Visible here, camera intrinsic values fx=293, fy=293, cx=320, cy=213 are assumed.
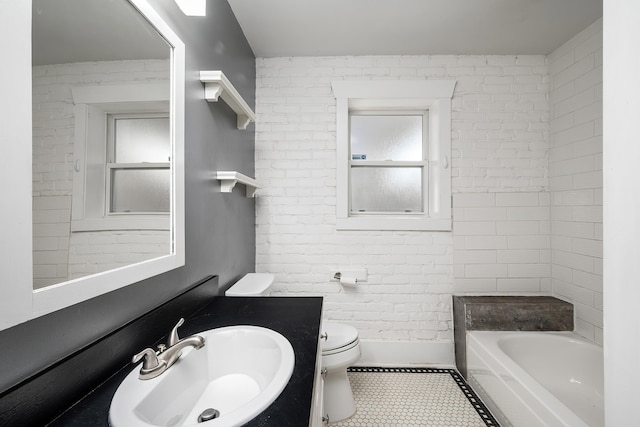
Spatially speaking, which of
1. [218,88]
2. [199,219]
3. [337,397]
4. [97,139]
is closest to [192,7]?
[218,88]

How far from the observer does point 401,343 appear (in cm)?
238

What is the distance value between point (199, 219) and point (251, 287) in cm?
57

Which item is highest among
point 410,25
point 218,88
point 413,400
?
point 410,25

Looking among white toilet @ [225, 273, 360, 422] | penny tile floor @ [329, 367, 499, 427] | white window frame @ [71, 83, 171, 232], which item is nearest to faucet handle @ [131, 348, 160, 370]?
white window frame @ [71, 83, 171, 232]

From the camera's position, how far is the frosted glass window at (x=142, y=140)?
34.2 inches

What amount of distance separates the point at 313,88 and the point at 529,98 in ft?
5.71

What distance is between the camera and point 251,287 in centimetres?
174

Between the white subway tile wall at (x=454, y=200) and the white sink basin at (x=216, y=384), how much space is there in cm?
137

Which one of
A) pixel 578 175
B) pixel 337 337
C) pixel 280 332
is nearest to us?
pixel 280 332

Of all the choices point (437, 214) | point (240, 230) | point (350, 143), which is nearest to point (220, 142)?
point (240, 230)

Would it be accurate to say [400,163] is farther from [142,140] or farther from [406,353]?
[142,140]

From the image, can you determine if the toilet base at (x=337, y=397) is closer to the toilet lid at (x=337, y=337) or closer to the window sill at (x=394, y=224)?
the toilet lid at (x=337, y=337)

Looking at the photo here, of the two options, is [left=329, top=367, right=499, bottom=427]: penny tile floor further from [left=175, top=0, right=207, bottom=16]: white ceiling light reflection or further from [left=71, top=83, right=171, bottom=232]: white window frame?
[left=175, top=0, right=207, bottom=16]: white ceiling light reflection

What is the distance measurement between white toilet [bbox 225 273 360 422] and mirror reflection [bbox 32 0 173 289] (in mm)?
772
